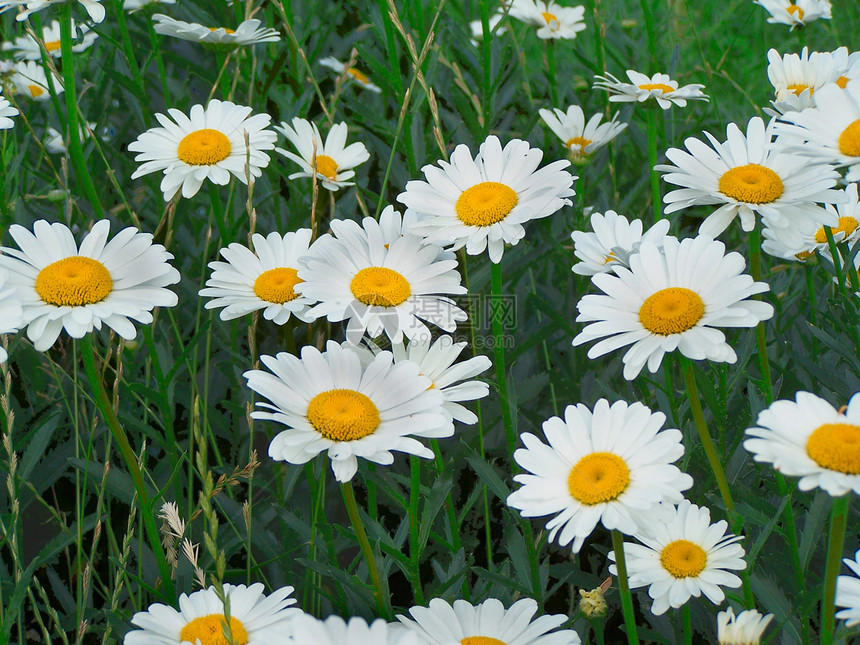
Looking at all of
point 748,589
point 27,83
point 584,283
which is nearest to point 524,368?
point 584,283

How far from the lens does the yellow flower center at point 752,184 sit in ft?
3.75

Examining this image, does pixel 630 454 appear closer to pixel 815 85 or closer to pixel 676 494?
pixel 676 494

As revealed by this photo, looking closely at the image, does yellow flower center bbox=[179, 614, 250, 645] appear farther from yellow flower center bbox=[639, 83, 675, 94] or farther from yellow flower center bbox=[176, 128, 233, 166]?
yellow flower center bbox=[639, 83, 675, 94]

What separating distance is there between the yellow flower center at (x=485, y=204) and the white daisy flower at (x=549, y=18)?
1.10m

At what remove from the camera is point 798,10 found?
1.94m

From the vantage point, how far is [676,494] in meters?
0.86

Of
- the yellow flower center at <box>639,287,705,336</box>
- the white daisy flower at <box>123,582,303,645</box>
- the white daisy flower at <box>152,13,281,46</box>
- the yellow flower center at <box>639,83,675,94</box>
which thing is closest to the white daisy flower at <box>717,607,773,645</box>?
the yellow flower center at <box>639,287,705,336</box>

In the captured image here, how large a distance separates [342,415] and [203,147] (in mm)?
781

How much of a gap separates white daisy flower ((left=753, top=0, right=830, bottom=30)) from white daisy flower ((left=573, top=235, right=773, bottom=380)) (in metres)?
1.16

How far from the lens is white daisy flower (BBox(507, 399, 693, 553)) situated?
89 cm

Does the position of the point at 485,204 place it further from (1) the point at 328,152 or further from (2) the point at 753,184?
(1) the point at 328,152

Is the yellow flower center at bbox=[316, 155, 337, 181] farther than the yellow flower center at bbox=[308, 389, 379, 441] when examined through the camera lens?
Yes

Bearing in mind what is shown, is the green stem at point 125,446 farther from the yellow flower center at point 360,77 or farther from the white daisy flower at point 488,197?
the yellow flower center at point 360,77

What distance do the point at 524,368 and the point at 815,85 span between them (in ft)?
2.43
